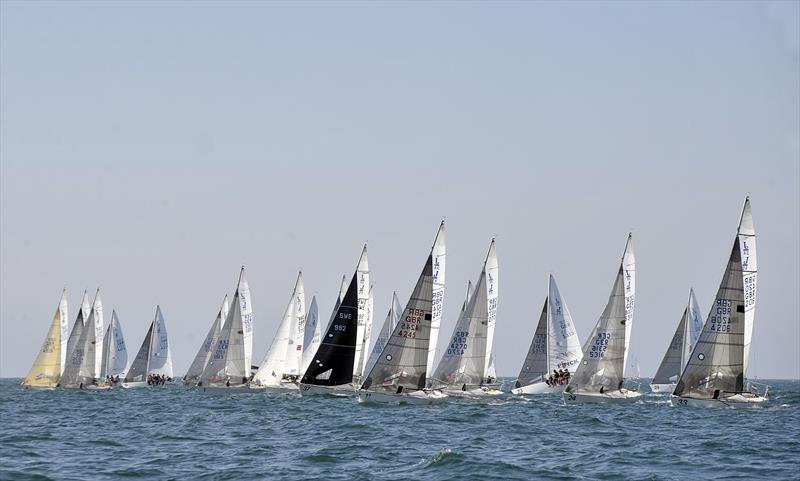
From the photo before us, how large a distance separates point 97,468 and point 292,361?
161 ft

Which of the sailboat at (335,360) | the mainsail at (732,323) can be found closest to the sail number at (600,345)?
the mainsail at (732,323)

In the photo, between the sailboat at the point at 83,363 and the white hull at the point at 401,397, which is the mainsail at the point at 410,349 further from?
the sailboat at the point at 83,363

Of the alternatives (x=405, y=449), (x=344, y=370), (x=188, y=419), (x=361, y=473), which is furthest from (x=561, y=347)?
(x=361, y=473)

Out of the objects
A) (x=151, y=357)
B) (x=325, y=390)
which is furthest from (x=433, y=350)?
(x=151, y=357)

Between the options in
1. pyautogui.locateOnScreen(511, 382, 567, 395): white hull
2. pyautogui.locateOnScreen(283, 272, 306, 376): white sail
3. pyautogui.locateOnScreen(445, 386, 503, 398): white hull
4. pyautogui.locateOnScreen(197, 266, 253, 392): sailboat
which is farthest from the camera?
pyautogui.locateOnScreen(283, 272, 306, 376): white sail

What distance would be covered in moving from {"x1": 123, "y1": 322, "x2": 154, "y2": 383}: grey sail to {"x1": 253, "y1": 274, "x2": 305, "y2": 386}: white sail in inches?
731

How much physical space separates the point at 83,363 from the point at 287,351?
1871cm

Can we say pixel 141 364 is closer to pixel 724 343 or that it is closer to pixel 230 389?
pixel 230 389

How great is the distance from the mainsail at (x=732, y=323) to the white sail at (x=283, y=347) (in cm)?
3232

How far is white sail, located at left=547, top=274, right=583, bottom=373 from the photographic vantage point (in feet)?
249

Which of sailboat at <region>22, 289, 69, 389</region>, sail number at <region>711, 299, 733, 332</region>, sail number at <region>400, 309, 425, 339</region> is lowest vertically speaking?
sailboat at <region>22, 289, 69, 389</region>

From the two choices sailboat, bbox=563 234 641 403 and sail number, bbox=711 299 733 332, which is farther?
sailboat, bbox=563 234 641 403

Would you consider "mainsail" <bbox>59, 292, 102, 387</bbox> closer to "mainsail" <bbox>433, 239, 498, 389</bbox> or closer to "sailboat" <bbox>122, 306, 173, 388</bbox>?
"sailboat" <bbox>122, 306, 173, 388</bbox>

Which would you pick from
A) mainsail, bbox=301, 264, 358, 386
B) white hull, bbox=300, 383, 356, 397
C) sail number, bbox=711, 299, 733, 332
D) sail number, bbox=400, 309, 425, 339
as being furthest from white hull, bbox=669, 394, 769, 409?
white hull, bbox=300, 383, 356, 397
